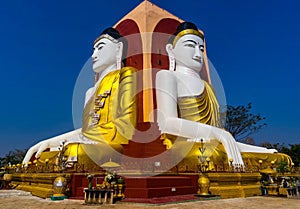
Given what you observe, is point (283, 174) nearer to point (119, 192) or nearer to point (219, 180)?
point (219, 180)

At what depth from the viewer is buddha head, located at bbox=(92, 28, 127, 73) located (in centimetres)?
1159

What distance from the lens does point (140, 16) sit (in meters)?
12.8

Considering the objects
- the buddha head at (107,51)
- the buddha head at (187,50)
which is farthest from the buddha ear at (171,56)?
the buddha head at (107,51)

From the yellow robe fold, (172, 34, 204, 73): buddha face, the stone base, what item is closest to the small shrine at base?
the stone base

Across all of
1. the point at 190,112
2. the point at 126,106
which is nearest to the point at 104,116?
the point at 126,106

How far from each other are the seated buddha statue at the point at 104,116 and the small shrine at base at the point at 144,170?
6cm

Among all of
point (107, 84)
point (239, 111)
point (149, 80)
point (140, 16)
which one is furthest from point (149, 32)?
point (239, 111)

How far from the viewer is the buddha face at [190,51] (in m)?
11.3

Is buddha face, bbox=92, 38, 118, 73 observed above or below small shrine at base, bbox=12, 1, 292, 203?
above

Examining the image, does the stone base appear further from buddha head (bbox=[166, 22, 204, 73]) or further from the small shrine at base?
buddha head (bbox=[166, 22, 204, 73])

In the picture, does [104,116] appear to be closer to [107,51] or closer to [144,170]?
[107,51]

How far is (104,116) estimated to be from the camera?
33.4 ft

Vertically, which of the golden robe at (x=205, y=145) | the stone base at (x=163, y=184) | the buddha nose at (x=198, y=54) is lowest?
the stone base at (x=163, y=184)

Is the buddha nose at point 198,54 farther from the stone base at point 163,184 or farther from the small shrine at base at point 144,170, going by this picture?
the stone base at point 163,184
